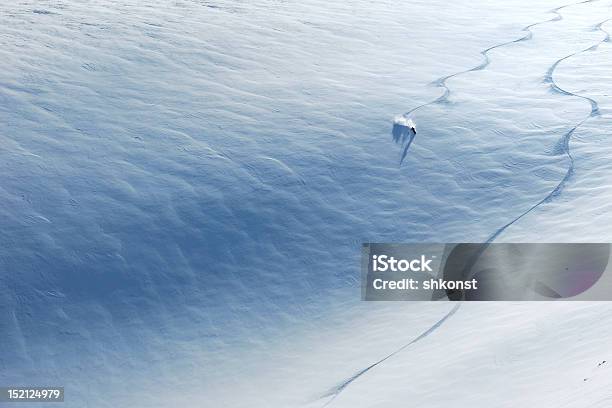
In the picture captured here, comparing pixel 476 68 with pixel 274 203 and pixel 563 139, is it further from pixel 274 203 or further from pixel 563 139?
pixel 274 203

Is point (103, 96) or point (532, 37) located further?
point (532, 37)

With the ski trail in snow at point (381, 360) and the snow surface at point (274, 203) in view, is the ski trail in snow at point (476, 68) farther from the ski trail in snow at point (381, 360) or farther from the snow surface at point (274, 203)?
the ski trail in snow at point (381, 360)

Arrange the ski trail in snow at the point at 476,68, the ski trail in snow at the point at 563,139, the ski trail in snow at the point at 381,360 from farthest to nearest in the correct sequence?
the ski trail in snow at the point at 476,68, the ski trail in snow at the point at 563,139, the ski trail in snow at the point at 381,360

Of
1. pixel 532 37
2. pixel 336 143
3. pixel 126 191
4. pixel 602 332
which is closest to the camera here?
pixel 602 332

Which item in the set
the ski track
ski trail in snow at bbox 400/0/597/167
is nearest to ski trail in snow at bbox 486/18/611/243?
the ski track

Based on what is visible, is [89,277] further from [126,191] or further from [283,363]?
[283,363]

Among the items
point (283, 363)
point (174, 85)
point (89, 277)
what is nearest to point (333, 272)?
point (283, 363)

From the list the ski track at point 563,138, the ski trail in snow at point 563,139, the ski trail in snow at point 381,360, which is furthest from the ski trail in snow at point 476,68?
the ski trail in snow at point 381,360

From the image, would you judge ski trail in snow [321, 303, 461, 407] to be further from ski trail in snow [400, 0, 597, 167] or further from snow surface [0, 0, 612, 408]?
ski trail in snow [400, 0, 597, 167]

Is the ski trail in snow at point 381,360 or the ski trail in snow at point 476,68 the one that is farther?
the ski trail in snow at point 476,68
